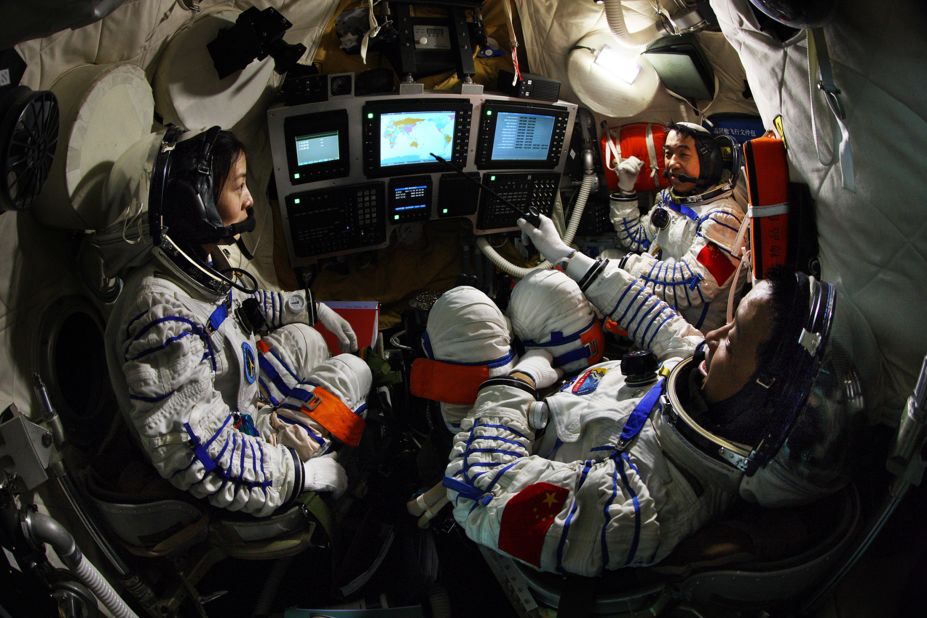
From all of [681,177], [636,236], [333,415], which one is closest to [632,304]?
[681,177]

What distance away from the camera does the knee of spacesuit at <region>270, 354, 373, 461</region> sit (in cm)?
184

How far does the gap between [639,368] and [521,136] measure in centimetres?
167

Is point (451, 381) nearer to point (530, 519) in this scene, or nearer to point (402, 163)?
point (530, 519)

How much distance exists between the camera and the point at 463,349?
1.85 m

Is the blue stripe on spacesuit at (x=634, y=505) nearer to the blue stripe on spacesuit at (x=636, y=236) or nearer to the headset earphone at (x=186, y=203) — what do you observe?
the headset earphone at (x=186, y=203)

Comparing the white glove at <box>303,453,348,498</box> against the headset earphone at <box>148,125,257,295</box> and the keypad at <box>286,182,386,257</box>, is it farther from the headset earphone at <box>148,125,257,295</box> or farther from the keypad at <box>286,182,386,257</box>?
the keypad at <box>286,182,386,257</box>

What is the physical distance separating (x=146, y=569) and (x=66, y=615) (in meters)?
0.54

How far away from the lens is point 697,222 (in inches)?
107

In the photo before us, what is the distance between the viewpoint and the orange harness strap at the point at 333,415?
6.19 ft

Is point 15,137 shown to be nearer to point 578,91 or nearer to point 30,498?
point 30,498

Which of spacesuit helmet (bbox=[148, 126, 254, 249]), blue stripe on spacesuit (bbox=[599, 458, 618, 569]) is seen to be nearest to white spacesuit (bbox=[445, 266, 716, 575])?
blue stripe on spacesuit (bbox=[599, 458, 618, 569])

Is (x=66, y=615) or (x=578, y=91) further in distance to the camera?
(x=578, y=91)

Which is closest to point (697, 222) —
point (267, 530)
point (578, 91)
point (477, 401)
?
point (578, 91)

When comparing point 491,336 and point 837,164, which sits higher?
point 837,164
